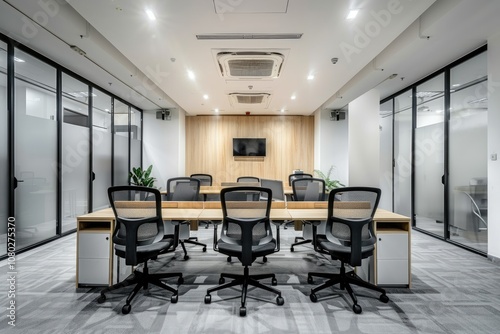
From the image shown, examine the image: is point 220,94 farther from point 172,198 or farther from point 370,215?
point 370,215

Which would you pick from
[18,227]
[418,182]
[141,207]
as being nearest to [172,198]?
[141,207]

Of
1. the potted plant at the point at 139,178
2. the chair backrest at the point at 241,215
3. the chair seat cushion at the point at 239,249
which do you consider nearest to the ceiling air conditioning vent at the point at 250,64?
the chair backrest at the point at 241,215

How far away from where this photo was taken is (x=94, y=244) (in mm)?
2559

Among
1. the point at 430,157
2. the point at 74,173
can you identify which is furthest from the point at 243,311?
the point at 430,157

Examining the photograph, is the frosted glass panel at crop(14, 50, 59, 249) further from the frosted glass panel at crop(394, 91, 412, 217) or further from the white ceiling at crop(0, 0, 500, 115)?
the frosted glass panel at crop(394, 91, 412, 217)

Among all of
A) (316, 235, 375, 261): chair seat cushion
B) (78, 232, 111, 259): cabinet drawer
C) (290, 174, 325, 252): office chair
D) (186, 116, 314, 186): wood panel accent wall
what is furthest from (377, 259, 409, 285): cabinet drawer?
(186, 116, 314, 186): wood panel accent wall

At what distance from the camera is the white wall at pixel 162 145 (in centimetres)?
750

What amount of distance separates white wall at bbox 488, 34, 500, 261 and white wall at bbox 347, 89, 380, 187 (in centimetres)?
153

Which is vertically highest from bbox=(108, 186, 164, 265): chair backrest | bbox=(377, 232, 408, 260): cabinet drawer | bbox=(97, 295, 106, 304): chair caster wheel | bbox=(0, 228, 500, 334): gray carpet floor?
bbox=(108, 186, 164, 265): chair backrest

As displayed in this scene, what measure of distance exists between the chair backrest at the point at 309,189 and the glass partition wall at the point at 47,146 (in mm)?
4084

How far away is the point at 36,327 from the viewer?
1975mm

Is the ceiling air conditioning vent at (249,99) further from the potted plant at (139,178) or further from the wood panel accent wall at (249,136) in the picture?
the potted plant at (139,178)

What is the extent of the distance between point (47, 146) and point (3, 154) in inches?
29.4

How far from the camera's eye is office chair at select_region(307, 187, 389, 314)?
218 centimetres
